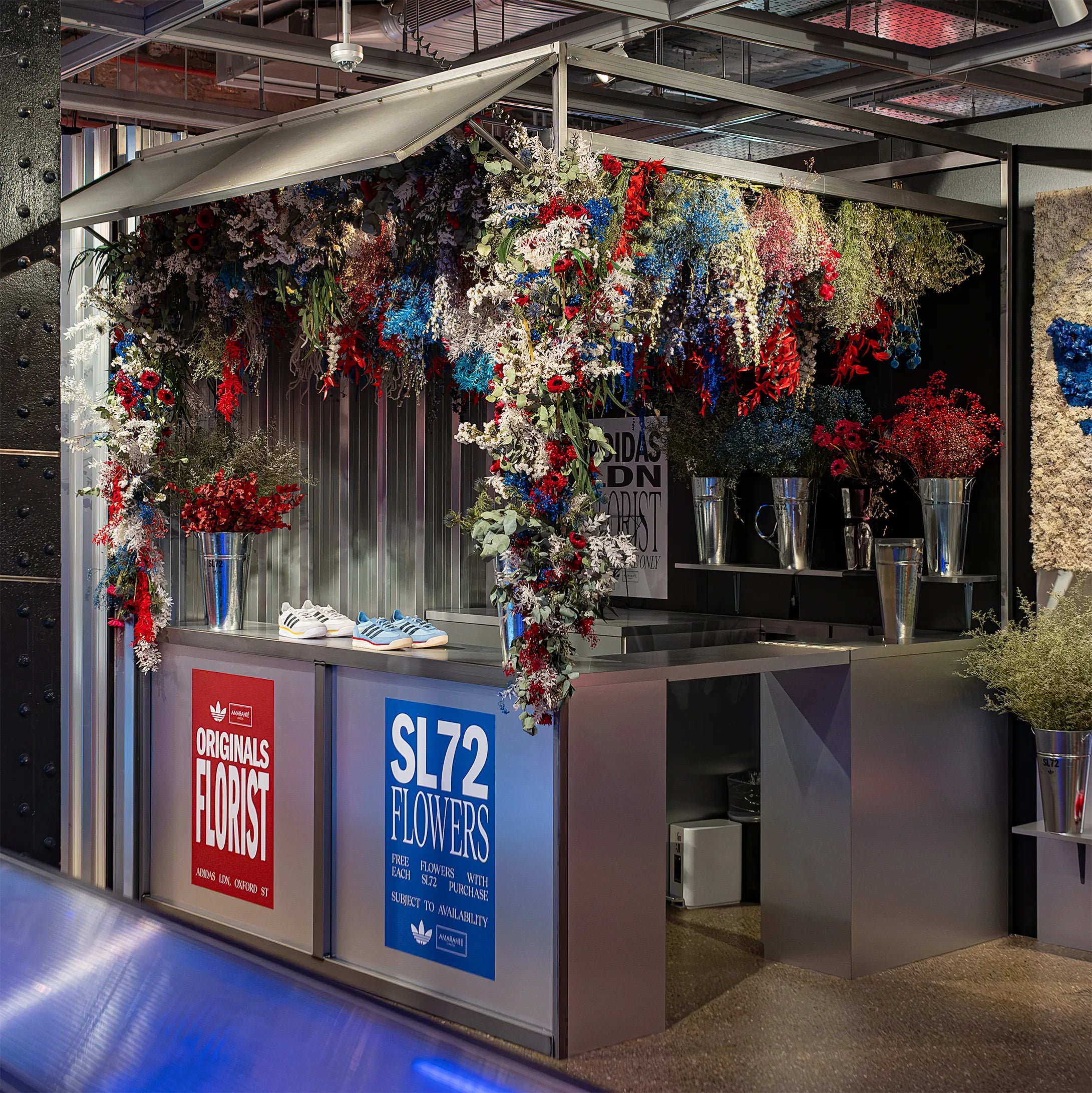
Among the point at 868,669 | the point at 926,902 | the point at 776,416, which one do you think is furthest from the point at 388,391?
the point at 926,902

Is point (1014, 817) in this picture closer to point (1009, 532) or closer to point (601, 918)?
point (1009, 532)

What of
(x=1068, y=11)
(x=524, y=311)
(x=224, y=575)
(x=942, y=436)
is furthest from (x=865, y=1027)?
(x=1068, y=11)

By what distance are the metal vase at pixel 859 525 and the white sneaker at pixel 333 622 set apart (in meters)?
2.10

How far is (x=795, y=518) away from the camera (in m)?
5.89

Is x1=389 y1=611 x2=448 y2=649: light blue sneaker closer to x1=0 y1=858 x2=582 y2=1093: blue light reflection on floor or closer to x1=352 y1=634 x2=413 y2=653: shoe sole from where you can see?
x1=352 y1=634 x2=413 y2=653: shoe sole

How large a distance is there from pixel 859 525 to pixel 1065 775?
1.28m

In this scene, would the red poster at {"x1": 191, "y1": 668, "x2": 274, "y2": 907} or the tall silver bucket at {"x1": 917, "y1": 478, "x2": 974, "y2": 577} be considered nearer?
the red poster at {"x1": 191, "y1": 668, "x2": 274, "y2": 907}

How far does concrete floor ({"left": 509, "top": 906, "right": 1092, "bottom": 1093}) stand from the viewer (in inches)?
162

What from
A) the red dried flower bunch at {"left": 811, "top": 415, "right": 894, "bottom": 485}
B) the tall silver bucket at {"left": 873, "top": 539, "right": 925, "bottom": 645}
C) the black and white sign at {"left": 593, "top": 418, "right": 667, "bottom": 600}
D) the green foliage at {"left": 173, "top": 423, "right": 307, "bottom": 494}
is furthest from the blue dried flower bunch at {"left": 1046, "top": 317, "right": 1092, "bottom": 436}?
the green foliage at {"left": 173, "top": 423, "right": 307, "bottom": 494}

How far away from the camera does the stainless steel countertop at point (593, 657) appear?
436 centimetres

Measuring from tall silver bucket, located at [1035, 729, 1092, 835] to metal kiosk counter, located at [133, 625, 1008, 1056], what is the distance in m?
0.34

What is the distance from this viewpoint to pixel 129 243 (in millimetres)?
5688

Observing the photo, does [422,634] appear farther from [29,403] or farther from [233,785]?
[29,403]

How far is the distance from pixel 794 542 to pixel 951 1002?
1.96 metres
